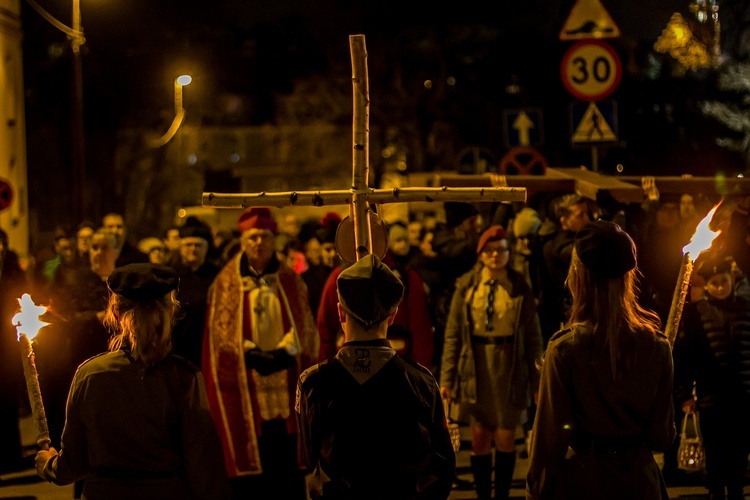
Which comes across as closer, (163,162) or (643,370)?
(643,370)

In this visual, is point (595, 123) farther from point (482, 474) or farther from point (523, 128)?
point (482, 474)

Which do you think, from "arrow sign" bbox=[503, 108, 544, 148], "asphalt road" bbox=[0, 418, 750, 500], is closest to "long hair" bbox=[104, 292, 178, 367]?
"asphalt road" bbox=[0, 418, 750, 500]

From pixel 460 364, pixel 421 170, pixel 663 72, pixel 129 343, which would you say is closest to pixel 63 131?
pixel 421 170

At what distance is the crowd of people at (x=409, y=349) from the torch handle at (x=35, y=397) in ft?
0.33

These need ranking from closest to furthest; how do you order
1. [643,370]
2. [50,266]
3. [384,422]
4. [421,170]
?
[384,422] < [643,370] < [50,266] < [421,170]

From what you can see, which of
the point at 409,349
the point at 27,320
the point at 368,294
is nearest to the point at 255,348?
the point at 409,349

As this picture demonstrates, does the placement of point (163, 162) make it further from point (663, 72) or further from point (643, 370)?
point (643, 370)

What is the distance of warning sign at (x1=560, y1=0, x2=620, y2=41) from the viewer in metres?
12.3

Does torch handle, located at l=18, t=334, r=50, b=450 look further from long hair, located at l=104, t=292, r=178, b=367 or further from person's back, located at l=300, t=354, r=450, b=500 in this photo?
person's back, located at l=300, t=354, r=450, b=500

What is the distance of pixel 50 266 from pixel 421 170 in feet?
105

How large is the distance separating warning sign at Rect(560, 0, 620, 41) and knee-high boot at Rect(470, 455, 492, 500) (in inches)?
213

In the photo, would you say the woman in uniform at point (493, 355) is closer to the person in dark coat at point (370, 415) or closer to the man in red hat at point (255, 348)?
the man in red hat at point (255, 348)

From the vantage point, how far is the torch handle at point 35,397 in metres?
4.79

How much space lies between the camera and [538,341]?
849 centimetres
